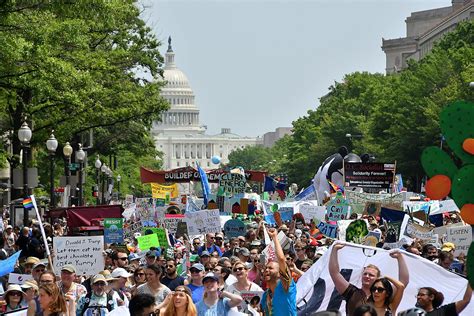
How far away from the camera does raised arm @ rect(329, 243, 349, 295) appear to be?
1302 cm

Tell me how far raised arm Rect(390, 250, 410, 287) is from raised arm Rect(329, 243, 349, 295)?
48 centimetres

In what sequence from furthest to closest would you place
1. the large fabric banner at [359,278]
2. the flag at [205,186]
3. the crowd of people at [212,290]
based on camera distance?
the flag at [205,186]
the large fabric banner at [359,278]
the crowd of people at [212,290]

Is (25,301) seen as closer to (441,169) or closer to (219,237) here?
(441,169)

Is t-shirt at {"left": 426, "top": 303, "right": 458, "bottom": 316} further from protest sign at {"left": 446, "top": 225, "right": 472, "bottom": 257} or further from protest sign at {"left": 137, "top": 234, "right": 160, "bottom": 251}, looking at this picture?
protest sign at {"left": 137, "top": 234, "right": 160, "bottom": 251}

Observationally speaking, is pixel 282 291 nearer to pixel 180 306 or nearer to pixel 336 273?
pixel 336 273

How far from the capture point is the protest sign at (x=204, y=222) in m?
26.1

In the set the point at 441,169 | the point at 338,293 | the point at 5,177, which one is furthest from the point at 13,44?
the point at 5,177

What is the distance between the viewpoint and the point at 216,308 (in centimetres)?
1298

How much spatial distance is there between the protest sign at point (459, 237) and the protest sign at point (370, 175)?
877 inches

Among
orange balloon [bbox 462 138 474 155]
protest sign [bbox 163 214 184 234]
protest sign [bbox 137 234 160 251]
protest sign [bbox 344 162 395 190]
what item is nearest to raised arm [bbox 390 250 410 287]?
orange balloon [bbox 462 138 474 155]

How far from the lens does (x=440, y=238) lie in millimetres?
24703

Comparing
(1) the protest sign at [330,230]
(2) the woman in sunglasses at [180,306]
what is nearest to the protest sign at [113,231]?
(1) the protest sign at [330,230]

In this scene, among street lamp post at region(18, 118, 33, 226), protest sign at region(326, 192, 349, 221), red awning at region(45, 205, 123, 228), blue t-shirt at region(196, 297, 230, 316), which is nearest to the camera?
blue t-shirt at region(196, 297, 230, 316)

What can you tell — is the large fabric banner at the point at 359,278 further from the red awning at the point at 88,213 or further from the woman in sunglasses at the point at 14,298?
the red awning at the point at 88,213
